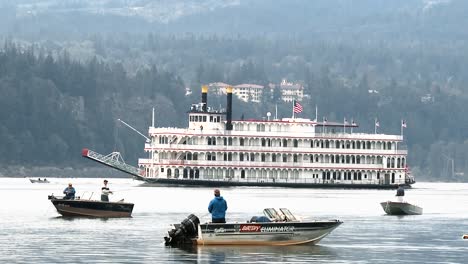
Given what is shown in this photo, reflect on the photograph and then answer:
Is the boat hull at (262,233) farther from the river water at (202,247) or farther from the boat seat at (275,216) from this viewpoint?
the river water at (202,247)

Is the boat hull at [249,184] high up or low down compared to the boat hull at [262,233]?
up

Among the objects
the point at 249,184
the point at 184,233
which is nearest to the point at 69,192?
the point at 184,233

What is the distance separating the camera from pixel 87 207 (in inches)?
3169

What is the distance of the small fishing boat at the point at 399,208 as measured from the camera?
91.5 m

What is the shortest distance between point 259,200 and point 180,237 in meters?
56.1

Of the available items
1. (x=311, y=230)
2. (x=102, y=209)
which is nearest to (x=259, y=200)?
(x=102, y=209)

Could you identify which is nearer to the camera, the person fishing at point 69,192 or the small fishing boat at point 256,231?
the small fishing boat at point 256,231

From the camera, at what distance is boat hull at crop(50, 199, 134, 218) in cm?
8031

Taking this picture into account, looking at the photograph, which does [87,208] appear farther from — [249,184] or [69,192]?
[249,184]

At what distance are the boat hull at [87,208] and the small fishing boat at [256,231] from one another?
1927 centimetres

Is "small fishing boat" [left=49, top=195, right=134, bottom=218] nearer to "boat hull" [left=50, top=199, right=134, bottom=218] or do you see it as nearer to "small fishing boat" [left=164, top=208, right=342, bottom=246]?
"boat hull" [left=50, top=199, right=134, bottom=218]

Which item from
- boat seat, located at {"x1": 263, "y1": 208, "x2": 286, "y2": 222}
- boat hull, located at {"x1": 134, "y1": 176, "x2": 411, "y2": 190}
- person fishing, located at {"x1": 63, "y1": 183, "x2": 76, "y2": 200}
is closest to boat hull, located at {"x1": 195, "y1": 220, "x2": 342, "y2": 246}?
boat seat, located at {"x1": 263, "y1": 208, "x2": 286, "y2": 222}

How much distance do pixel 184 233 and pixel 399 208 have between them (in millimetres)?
32841

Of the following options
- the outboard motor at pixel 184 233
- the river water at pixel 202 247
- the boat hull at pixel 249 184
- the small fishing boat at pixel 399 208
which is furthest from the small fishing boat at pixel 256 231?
the boat hull at pixel 249 184
